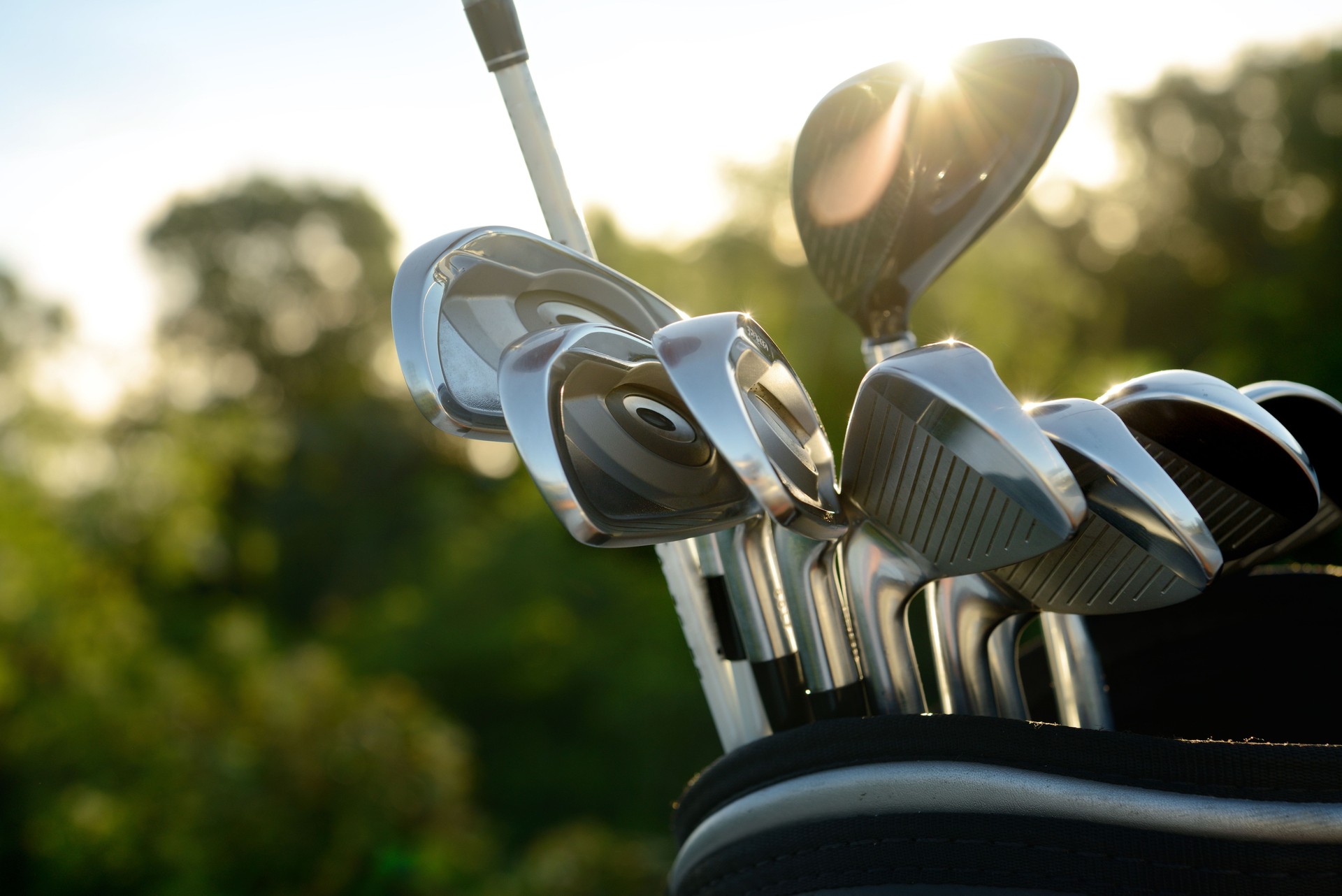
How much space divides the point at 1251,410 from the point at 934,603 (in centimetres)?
21

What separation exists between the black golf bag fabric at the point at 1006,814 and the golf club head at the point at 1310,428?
0.84 feet

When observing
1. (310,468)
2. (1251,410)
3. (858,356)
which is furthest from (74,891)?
(310,468)

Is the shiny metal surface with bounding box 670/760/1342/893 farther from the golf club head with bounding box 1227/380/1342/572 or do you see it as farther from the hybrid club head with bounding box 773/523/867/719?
the golf club head with bounding box 1227/380/1342/572

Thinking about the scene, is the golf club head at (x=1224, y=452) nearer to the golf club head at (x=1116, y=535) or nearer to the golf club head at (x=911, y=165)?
the golf club head at (x=1116, y=535)

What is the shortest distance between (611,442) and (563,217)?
230 mm

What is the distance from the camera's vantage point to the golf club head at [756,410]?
0.43 meters

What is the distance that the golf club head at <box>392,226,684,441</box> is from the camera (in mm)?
563

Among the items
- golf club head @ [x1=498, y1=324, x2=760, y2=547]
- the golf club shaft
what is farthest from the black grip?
golf club head @ [x1=498, y1=324, x2=760, y2=547]

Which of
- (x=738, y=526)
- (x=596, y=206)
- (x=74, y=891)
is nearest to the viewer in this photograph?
(x=738, y=526)

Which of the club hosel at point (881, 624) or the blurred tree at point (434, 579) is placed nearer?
the club hosel at point (881, 624)

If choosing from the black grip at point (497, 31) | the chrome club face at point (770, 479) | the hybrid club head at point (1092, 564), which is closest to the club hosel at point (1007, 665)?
the hybrid club head at point (1092, 564)

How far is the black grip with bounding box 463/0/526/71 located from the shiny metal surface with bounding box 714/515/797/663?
1.15 feet

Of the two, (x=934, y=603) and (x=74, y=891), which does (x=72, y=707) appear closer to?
(x=74, y=891)

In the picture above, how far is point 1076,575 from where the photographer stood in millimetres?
554
